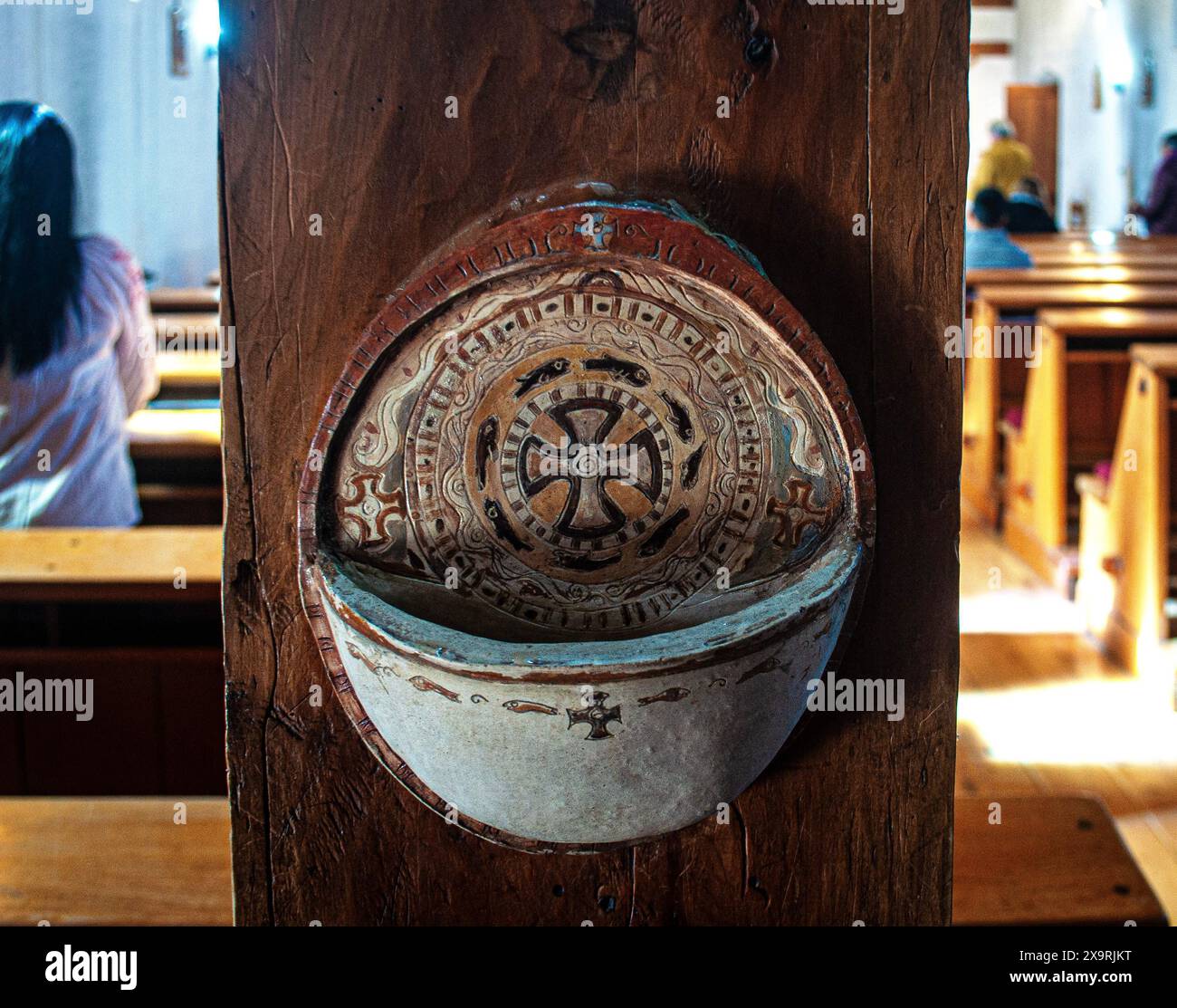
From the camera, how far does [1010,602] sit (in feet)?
14.4

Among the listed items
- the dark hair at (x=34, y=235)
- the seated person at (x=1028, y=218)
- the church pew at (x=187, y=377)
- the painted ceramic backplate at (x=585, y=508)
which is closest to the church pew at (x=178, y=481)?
the church pew at (x=187, y=377)

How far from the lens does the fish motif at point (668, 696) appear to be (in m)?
1.05

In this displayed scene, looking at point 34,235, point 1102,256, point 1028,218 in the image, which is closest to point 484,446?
point 34,235

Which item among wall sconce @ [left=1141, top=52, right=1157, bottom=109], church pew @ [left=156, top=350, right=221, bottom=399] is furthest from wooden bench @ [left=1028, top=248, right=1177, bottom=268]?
wall sconce @ [left=1141, top=52, right=1157, bottom=109]

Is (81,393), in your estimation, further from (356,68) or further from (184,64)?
(184,64)

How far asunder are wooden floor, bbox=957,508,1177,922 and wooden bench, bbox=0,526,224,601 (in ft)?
5.59

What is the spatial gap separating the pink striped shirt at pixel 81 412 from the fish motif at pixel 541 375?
2.06 m

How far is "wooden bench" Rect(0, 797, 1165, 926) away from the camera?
1585 mm

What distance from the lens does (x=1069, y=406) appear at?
4566 mm

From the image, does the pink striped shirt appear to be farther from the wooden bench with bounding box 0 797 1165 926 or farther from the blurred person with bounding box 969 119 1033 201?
the blurred person with bounding box 969 119 1033 201

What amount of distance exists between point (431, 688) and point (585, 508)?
0.24 m

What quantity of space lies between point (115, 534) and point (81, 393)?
1.53ft

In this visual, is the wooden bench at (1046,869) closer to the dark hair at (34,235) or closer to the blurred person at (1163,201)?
the dark hair at (34,235)
